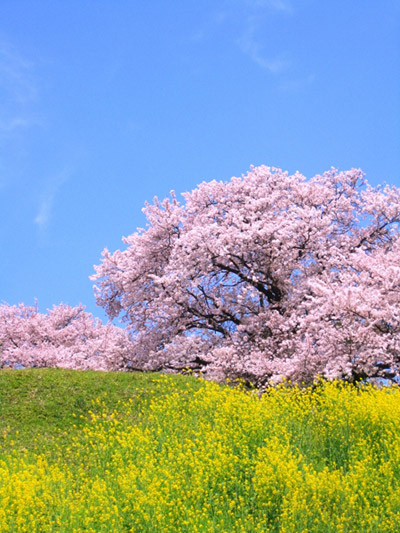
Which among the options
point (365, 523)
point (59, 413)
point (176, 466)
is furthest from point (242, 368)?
point (365, 523)

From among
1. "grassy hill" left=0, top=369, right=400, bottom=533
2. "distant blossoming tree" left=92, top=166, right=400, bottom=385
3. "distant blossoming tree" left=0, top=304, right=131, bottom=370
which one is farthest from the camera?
"distant blossoming tree" left=0, top=304, right=131, bottom=370

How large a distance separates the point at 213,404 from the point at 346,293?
7.59 metres

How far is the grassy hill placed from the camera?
31.3 ft

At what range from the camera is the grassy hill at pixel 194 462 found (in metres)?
9.55

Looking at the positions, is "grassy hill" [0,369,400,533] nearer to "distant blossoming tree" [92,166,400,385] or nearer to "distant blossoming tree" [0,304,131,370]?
"distant blossoming tree" [92,166,400,385]

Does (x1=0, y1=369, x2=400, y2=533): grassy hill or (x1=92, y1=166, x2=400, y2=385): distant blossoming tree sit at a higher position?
(x1=92, y1=166, x2=400, y2=385): distant blossoming tree

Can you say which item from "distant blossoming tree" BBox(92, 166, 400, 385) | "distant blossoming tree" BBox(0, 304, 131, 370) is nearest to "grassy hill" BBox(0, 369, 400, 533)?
"distant blossoming tree" BBox(92, 166, 400, 385)

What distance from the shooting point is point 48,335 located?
1555 inches

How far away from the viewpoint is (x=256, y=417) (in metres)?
12.9

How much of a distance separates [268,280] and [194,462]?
14624 millimetres

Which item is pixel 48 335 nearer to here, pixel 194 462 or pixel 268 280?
pixel 268 280

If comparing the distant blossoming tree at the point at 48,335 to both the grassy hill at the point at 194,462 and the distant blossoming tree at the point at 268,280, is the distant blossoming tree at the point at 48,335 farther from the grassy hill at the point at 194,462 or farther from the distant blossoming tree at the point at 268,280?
the grassy hill at the point at 194,462

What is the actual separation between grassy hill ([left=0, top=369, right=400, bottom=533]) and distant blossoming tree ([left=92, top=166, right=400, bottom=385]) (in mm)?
5664

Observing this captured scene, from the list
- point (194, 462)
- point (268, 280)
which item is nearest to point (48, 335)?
point (268, 280)
